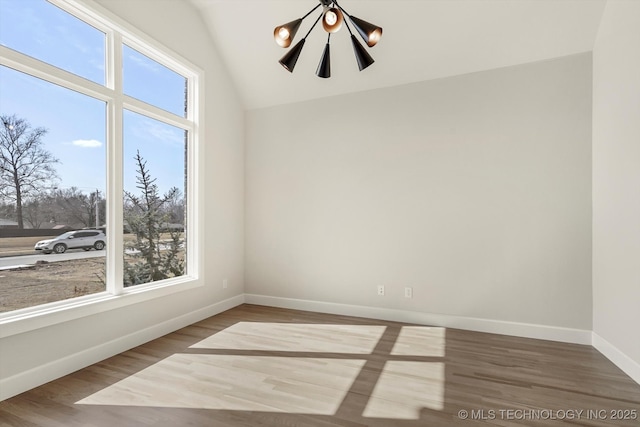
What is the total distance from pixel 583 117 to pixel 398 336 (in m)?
2.76

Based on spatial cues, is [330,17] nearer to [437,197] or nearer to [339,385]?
[437,197]

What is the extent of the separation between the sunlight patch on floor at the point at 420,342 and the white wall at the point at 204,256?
7.47 ft

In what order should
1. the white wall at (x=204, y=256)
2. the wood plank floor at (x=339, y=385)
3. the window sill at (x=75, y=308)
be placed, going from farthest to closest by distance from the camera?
the white wall at (x=204, y=256), the window sill at (x=75, y=308), the wood plank floor at (x=339, y=385)

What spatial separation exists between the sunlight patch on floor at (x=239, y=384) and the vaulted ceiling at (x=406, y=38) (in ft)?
10.2

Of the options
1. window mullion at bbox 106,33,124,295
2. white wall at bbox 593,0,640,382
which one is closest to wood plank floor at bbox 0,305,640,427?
white wall at bbox 593,0,640,382

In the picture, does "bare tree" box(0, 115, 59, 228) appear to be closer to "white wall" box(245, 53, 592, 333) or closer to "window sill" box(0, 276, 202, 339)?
"window sill" box(0, 276, 202, 339)

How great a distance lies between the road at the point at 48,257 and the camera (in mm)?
2285

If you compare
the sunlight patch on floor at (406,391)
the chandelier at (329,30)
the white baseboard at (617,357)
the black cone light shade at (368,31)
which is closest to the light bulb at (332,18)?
the chandelier at (329,30)

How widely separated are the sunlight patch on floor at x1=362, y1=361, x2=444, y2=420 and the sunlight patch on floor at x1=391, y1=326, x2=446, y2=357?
21 cm

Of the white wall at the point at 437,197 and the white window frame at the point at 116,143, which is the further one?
the white wall at the point at 437,197

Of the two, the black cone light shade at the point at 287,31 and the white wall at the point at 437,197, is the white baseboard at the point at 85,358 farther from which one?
the black cone light shade at the point at 287,31

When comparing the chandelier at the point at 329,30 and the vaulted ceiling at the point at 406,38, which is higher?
the vaulted ceiling at the point at 406,38

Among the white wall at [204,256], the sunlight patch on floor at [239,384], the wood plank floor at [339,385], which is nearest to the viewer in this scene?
the wood plank floor at [339,385]

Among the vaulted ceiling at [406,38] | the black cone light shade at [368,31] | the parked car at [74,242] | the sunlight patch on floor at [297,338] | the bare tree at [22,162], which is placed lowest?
the sunlight patch on floor at [297,338]
